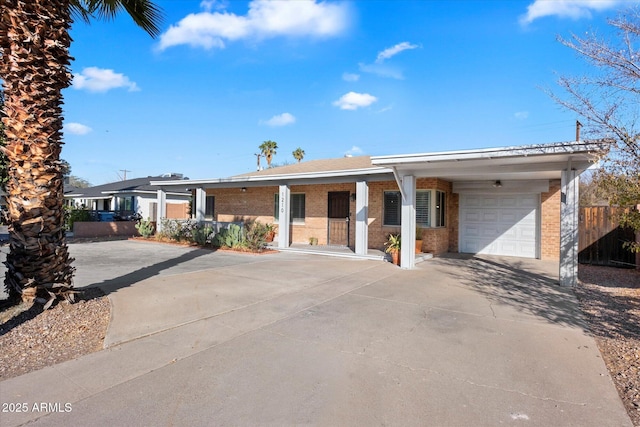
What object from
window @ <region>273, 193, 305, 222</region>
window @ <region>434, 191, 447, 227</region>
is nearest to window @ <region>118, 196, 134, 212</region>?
window @ <region>273, 193, 305, 222</region>

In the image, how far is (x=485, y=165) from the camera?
859 cm

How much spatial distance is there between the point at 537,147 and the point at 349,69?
10.1 meters

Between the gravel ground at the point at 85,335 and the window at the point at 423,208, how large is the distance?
6084mm

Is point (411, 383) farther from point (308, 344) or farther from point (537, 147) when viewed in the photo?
point (537, 147)

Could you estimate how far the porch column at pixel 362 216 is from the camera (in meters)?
11.5

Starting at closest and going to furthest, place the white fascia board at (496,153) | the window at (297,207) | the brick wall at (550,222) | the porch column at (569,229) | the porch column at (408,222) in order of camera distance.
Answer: the white fascia board at (496,153), the porch column at (569,229), the porch column at (408,222), the brick wall at (550,222), the window at (297,207)

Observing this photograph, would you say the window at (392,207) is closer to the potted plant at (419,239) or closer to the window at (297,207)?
the potted plant at (419,239)

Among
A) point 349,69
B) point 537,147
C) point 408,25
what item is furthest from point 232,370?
point 349,69

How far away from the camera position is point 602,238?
11.0 metres

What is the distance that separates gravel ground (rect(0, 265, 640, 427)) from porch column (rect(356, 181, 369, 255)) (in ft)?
20.6

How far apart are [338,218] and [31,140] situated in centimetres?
1073

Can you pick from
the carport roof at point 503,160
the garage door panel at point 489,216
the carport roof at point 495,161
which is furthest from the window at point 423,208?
the carport roof at point 503,160

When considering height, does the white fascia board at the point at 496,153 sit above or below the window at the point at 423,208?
above

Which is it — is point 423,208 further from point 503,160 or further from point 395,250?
point 503,160
